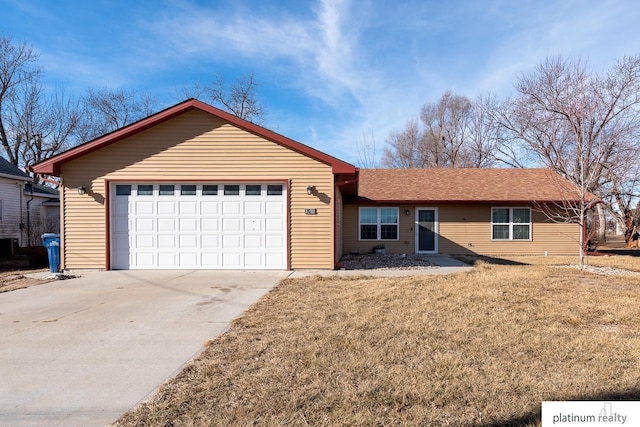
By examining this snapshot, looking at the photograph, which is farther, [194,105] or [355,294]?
[194,105]

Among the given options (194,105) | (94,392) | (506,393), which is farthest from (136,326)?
(194,105)

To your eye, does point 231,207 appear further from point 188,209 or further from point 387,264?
point 387,264

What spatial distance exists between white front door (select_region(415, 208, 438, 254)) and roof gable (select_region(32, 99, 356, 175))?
6.76 metres

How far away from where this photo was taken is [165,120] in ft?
35.4

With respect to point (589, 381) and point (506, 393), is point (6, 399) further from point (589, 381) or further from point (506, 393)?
point (589, 381)

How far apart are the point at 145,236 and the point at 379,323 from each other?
825cm

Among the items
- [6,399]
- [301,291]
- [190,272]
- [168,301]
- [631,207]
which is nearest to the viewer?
[6,399]

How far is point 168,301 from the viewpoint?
23.4 feet

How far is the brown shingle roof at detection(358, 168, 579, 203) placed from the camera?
1578 centimetres

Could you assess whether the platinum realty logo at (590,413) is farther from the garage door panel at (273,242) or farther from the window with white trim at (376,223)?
the window with white trim at (376,223)

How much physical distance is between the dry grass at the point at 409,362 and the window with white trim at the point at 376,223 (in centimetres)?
937

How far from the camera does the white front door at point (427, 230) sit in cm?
1622

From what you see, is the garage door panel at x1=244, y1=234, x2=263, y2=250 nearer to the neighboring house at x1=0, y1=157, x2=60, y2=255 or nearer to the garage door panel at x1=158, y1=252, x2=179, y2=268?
the garage door panel at x1=158, y1=252, x2=179, y2=268

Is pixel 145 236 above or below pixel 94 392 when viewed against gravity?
above
